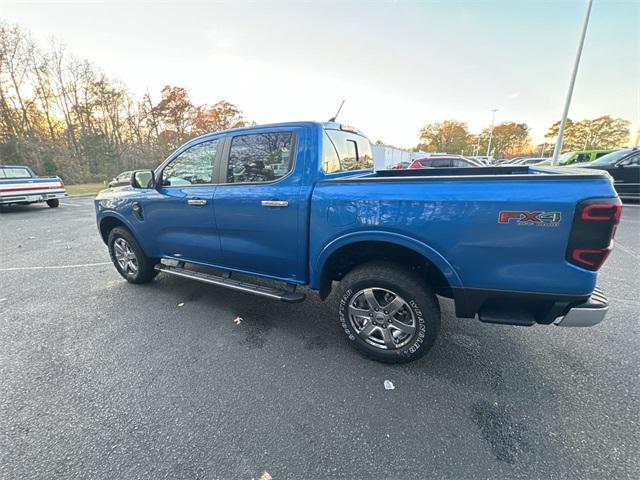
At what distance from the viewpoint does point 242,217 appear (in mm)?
2900

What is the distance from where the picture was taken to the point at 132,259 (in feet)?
13.4

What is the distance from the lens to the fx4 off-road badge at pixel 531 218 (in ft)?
5.69

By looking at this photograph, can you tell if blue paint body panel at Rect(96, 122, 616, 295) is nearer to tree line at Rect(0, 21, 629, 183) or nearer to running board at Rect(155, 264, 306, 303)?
running board at Rect(155, 264, 306, 303)

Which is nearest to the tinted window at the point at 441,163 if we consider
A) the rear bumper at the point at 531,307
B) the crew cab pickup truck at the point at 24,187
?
the rear bumper at the point at 531,307

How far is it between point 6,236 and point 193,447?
30.3ft

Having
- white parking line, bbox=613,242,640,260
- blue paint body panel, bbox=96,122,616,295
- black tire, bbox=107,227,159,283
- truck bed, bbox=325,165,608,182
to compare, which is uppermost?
truck bed, bbox=325,165,608,182

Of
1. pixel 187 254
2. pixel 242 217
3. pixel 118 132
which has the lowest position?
pixel 187 254

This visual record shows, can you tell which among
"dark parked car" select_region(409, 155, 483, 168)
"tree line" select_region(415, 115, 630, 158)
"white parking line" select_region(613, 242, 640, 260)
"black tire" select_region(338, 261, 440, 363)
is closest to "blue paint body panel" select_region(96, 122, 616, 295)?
"black tire" select_region(338, 261, 440, 363)

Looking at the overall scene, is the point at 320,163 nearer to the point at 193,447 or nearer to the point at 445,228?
the point at 445,228

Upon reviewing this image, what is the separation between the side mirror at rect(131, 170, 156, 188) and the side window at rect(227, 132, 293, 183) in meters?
1.27

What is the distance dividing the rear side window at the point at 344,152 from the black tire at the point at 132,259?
9.50 feet

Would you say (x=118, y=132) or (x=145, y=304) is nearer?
(x=145, y=304)

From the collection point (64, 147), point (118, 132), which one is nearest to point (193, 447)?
point (64, 147)

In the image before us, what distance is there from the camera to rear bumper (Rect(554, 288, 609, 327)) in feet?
6.12
